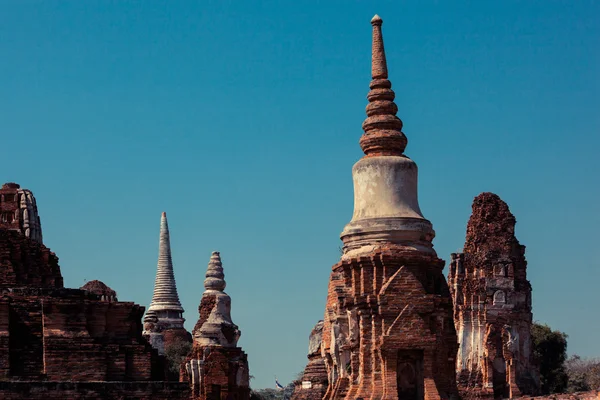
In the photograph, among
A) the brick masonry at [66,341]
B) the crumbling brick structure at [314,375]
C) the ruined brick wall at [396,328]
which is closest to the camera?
the brick masonry at [66,341]

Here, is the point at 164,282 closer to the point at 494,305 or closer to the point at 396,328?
the point at 494,305

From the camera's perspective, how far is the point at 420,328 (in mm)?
30391

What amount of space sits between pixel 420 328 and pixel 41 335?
7.99 metres

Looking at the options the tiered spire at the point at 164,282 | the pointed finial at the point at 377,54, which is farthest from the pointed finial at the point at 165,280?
the pointed finial at the point at 377,54

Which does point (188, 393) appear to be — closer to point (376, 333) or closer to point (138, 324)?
point (138, 324)

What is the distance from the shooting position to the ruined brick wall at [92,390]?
26.3m

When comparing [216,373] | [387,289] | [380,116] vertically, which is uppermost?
[380,116]

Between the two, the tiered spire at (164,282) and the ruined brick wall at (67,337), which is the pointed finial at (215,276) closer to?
the ruined brick wall at (67,337)

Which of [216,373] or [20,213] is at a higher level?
[20,213]

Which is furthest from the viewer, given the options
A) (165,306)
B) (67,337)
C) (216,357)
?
(165,306)

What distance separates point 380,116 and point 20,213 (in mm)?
8720

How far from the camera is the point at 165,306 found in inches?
2977

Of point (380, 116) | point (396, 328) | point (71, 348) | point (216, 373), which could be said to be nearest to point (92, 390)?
point (71, 348)

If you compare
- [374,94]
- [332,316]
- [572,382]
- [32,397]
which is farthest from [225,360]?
[572,382]
